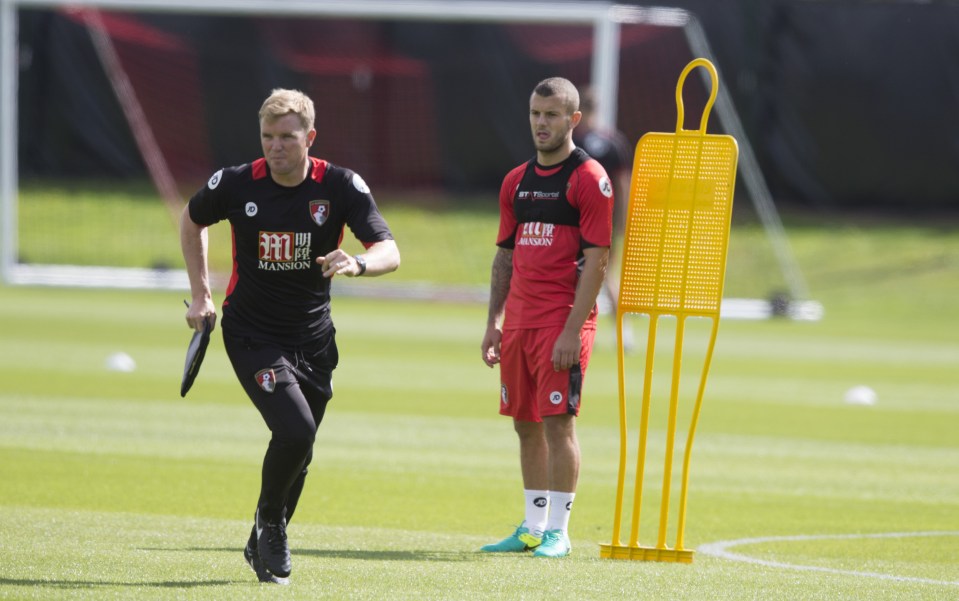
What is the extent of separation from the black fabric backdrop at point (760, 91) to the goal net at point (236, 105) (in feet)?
0.17

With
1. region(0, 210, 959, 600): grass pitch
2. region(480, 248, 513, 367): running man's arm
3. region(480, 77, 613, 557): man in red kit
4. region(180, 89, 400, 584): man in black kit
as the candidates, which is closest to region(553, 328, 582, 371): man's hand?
region(480, 77, 613, 557): man in red kit

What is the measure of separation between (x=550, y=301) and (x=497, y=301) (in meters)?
0.42

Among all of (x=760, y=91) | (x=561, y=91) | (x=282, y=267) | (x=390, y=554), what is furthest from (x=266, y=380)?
(x=760, y=91)

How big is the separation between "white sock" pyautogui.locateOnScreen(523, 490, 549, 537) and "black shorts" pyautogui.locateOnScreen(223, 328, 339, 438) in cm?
127

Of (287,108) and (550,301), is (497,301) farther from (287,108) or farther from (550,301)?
(287,108)

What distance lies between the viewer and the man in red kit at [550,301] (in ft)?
23.2

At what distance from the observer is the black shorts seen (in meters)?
6.26

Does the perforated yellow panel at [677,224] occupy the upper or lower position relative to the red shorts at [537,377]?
upper

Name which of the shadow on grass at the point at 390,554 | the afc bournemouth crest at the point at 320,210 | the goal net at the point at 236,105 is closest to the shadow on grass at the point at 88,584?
the shadow on grass at the point at 390,554

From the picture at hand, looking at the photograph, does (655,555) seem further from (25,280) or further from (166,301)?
(25,280)

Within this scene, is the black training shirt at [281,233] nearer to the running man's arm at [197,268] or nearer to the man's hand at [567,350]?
the running man's arm at [197,268]

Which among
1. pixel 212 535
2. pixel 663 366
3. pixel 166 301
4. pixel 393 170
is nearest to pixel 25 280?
pixel 166 301

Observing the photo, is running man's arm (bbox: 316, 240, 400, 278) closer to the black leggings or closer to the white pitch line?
the black leggings

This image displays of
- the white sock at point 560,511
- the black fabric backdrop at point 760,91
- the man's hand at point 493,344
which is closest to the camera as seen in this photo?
the white sock at point 560,511
